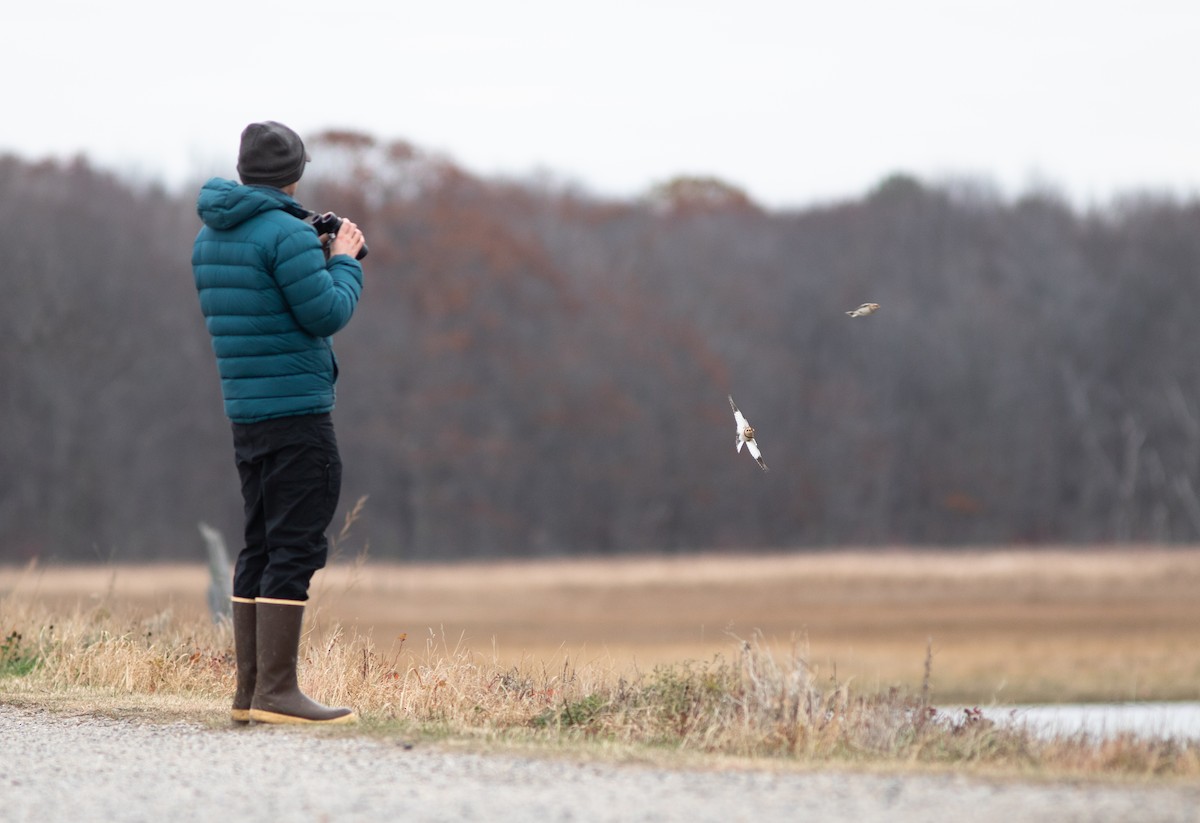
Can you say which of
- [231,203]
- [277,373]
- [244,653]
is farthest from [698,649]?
[231,203]

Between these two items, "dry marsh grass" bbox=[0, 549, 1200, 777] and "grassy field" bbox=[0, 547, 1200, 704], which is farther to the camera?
"grassy field" bbox=[0, 547, 1200, 704]

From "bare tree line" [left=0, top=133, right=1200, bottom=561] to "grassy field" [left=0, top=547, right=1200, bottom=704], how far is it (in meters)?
10.5

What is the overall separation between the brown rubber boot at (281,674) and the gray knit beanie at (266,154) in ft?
5.44

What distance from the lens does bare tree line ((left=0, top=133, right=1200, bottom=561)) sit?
45125 mm

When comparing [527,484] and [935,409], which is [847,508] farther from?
[527,484]

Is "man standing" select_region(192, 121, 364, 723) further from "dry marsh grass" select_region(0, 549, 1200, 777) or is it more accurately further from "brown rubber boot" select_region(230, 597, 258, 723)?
"dry marsh grass" select_region(0, 549, 1200, 777)

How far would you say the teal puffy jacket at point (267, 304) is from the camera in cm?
564

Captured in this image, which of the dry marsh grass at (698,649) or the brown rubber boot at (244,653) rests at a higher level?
the brown rubber boot at (244,653)

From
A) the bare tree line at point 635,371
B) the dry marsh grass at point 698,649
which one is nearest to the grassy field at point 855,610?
the dry marsh grass at point 698,649

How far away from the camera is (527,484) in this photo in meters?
48.4

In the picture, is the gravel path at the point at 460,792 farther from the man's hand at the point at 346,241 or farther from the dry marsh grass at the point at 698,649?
the man's hand at the point at 346,241

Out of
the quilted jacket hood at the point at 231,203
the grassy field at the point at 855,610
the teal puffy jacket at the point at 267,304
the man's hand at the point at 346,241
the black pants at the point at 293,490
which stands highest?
the quilted jacket hood at the point at 231,203

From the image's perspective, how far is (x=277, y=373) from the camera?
18.6 ft

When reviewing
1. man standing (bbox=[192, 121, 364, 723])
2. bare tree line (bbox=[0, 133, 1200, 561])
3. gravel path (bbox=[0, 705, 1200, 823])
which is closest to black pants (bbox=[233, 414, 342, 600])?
man standing (bbox=[192, 121, 364, 723])
